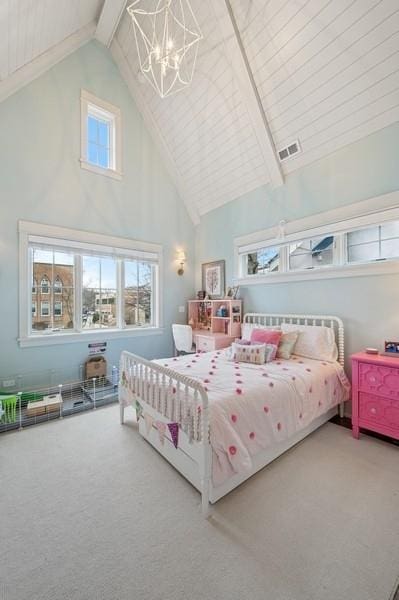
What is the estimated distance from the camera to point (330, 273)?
→ 3.10 m

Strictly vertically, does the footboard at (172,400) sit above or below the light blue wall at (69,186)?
below

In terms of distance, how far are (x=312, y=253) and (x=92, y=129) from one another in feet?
12.8

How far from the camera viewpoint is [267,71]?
2.95 metres

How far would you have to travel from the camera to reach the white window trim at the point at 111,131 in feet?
12.5

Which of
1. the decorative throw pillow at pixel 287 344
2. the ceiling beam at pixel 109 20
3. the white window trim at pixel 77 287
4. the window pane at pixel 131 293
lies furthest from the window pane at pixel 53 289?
the ceiling beam at pixel 109 20

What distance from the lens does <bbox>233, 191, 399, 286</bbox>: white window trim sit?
265 cm

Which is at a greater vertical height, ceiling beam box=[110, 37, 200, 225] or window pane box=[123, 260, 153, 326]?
ceiling beam box=[110, 37, 200, 225]

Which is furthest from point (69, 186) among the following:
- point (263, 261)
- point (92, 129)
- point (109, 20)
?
point (263, 261)

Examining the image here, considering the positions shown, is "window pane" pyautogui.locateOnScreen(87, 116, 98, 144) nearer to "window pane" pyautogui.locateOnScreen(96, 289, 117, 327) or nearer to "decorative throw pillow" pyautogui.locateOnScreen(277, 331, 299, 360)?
"window pane" pyautogui.locateOnScreen(96, 289, 117, 327)

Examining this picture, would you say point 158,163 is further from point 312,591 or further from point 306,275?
point 312,591

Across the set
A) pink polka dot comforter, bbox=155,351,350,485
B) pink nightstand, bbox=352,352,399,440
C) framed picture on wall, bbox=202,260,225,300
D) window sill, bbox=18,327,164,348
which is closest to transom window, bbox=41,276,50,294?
window sill, bbox=18,327,164,348

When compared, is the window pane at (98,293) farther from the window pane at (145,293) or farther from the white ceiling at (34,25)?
the white ceiling at (34,25)

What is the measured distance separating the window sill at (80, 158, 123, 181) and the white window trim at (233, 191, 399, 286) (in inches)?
93.1

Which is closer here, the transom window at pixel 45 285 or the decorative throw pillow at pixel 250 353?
the decorative throw pillow at pixel 250 353
